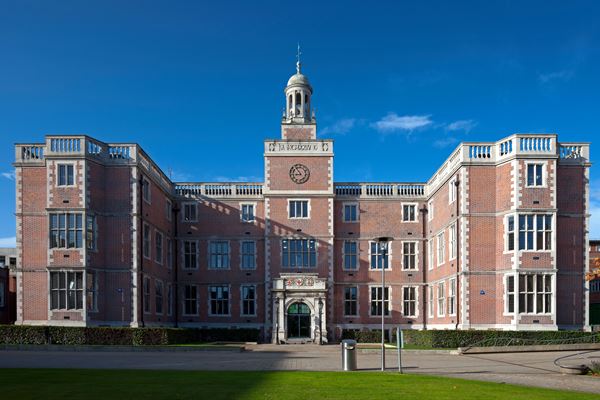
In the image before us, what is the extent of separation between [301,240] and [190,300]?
10.2 m

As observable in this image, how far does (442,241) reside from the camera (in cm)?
4222

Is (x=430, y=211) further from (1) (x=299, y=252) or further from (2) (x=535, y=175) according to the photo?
(2) (x=535, y=175)

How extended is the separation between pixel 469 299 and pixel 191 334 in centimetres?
1908

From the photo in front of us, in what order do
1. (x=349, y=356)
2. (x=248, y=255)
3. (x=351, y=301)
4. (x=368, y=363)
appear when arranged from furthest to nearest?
(x=248, y=255)
(x=351, y=301)
(x=368, y=363)
(x=349, y=356)

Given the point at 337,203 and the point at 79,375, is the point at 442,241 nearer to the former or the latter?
the point at 337,203

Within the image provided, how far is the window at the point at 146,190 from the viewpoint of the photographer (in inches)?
1527

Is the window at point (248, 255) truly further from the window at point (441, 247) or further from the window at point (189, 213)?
the window at point (441, 247)

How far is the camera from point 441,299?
4216cm

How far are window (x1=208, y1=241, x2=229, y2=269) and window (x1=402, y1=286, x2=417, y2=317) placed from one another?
14483mm

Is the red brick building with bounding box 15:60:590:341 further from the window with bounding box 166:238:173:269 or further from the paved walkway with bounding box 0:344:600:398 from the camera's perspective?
the paved walkway with bounding box 0:344:600:398

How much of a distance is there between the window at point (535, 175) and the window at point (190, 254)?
26057mm

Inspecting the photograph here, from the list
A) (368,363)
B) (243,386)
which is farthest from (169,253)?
(243,386)

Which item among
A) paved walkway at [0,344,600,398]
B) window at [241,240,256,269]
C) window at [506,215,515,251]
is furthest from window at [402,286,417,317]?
paved walkway at [0,344,600,398]

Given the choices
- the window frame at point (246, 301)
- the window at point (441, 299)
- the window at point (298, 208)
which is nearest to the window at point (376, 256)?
the window at point (441, 299)
